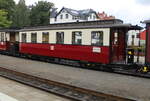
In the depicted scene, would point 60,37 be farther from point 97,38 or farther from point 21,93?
point 21,93

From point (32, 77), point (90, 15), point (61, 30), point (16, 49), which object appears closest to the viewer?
point (32, 77)

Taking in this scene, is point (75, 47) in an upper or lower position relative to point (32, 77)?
upper

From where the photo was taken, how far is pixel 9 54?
24375mm

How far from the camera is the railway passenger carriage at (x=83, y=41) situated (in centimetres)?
1330

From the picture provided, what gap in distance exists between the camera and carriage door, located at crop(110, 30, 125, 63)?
13379 millimetres

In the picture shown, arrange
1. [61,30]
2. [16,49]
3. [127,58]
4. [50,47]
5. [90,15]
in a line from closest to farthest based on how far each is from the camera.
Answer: [127,58] → [61,30] → [50,47] → [16,49] → [90,15]

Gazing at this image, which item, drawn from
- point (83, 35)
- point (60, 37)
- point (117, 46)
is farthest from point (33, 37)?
point (117, 46)

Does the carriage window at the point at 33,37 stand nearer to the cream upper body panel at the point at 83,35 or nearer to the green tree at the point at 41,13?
the cream upper body panel at the point at 83,35

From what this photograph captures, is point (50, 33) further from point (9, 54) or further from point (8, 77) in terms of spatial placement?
point (9, 54)

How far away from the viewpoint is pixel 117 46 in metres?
13.9

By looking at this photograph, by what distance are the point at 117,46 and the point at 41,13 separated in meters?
62.1

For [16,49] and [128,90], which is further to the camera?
[16,49]

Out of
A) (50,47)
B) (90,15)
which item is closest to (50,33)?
(50,47)

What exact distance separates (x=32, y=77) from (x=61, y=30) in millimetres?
6170
